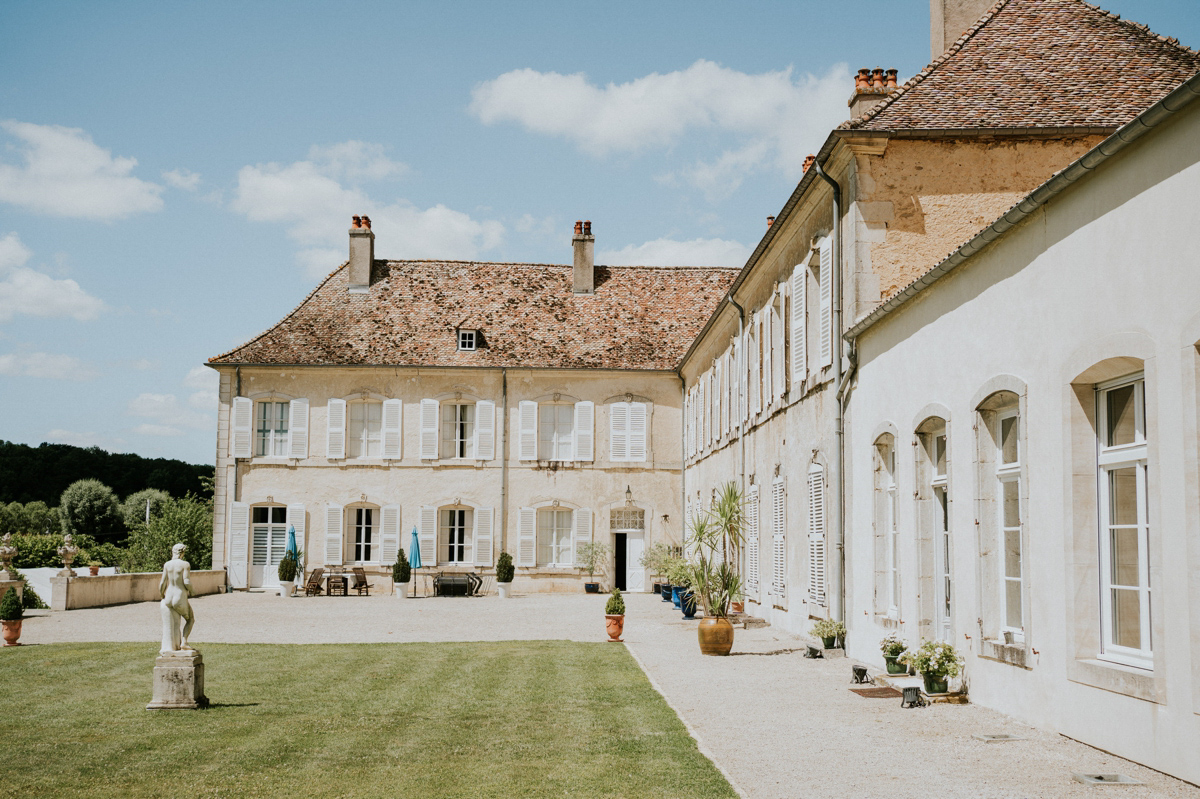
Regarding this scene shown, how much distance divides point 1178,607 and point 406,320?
24.2 metres

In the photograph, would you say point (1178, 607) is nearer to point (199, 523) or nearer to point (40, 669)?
point (40, 669)

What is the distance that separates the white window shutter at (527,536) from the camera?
27141mm

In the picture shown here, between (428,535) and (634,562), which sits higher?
(428,535)

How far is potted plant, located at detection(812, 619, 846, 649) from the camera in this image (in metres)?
12.0

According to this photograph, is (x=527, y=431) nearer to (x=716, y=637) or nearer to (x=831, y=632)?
(x=716, y=637)

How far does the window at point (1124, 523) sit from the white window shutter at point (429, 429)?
21741mm

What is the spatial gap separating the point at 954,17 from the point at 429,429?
16.7 m

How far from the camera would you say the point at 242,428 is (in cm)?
2709

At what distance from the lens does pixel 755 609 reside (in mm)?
17500

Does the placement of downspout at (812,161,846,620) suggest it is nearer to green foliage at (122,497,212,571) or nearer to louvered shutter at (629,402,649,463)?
louvered shutter at (629,402,649,463)

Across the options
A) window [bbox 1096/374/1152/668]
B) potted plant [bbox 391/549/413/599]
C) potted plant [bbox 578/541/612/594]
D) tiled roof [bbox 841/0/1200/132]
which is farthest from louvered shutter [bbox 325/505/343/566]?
window [bbox 1096/374/1152/668]

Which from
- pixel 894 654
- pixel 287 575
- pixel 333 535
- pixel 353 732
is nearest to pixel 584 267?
pixel 333 535

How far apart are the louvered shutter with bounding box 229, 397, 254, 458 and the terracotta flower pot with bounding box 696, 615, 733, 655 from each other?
1748cm

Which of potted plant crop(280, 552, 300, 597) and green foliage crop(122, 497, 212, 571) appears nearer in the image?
potted plant crop(280, 552, 300, 597)
